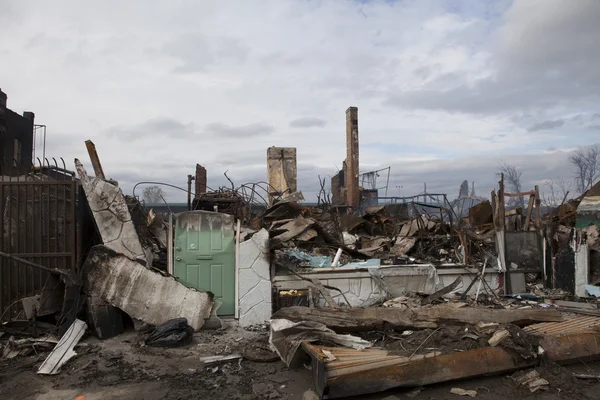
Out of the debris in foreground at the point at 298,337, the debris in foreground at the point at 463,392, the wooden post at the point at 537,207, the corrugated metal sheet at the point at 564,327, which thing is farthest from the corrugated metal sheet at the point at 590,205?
the debris in foreground at the point at 298,337

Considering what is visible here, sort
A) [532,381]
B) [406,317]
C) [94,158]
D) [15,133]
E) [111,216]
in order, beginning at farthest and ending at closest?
[15,133]
[94,158]
[111,216]
[406,317]
[532,381]

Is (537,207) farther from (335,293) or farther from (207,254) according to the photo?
(207,254)

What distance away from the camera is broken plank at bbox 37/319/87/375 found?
5254mm

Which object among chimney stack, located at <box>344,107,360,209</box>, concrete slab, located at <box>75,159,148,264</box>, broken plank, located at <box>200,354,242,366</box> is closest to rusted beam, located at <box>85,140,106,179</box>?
concrete slab, located at <box>75,159,148,264</box>

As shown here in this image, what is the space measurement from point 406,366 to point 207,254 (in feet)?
12.8

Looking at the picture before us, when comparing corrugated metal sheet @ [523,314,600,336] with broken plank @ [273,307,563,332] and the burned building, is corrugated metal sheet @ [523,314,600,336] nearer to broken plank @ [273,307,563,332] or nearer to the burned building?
broken plank @ [273,307,563,332]

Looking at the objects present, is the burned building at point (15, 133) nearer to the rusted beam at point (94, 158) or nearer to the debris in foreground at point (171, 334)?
the rusted beam at point (94, 158)

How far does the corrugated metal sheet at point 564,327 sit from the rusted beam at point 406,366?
220mm

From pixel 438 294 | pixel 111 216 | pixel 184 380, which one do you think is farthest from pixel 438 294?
pixel 111 216

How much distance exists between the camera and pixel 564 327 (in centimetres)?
570

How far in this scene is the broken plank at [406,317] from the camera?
573cm

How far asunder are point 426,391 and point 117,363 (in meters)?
3.79

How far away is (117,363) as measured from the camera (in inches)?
219

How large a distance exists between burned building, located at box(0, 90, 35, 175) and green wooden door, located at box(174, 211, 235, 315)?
11.0 m
